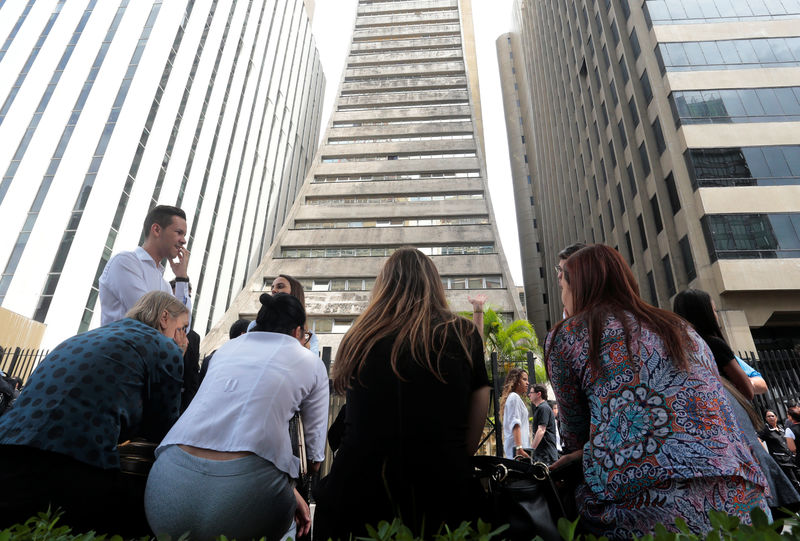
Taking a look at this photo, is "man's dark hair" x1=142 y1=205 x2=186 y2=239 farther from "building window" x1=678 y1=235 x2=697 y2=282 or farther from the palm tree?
"building window" x1=678 y1=235 x2=697 y2=282

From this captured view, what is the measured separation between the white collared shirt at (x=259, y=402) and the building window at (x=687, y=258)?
67.3 ft

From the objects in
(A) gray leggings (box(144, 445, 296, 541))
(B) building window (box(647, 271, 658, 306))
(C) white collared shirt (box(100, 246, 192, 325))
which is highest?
(B) building window (box(647, 271, 658, 306))

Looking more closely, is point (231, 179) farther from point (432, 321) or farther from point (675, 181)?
point (432, 321)

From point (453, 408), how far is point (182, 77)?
31452 millimetres

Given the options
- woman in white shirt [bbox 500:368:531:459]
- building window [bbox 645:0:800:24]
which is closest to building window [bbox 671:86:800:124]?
building window [bbox 645:0:800:24]

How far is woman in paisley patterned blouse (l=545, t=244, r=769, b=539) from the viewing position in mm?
1510

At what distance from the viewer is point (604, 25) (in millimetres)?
25688

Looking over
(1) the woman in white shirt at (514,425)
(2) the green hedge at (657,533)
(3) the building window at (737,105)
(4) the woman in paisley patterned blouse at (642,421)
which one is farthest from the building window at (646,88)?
(2) the green hedge at (657,533)

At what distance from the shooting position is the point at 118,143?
22656 millimetres

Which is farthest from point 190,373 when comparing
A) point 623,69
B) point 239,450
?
point 623,69

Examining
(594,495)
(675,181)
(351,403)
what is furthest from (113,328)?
(675,181)

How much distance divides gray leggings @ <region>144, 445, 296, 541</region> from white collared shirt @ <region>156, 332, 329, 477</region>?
0.07 m

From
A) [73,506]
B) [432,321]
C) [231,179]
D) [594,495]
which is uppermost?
[231,179]

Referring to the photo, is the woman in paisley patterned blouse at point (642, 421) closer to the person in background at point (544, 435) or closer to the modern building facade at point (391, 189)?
the person in background at point (544, 435)
